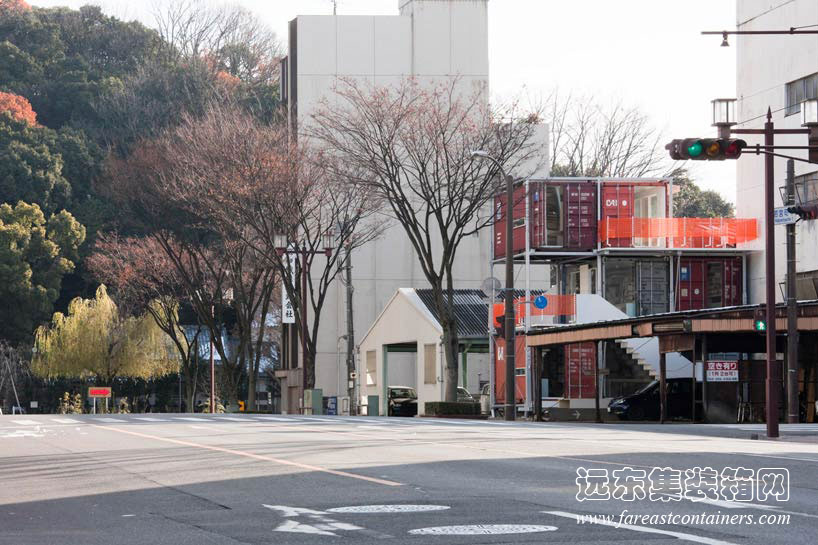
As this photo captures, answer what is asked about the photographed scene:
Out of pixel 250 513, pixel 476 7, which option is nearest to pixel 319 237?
pixel 476 7

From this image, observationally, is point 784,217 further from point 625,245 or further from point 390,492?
point 390,492

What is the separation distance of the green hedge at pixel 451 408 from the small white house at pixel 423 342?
25.1 ft

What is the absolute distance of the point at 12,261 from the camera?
78250 mm

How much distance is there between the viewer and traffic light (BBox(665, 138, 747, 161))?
78.1 feet

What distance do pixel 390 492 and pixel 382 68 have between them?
63.9 meters

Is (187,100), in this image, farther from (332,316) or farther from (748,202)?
(748,202)

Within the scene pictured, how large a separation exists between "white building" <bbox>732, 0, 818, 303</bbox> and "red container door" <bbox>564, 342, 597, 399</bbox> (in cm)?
726

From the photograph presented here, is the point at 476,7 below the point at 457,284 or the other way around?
the other way around

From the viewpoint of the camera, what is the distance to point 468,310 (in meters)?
60.8

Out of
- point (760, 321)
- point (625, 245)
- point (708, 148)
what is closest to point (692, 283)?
point (625, 245)

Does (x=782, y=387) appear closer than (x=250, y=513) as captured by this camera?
No

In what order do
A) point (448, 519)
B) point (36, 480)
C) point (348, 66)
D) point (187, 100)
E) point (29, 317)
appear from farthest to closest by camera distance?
point (187, 100), point (29, 317), point (348, 66), point (36, 480), point (448, 519)

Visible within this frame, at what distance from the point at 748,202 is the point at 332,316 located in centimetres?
3042

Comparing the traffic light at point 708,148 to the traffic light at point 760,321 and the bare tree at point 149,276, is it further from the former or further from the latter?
the bare tree at point 149,276
